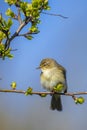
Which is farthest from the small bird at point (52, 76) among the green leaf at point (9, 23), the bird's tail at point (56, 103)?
the green leaf at point (9, 23)

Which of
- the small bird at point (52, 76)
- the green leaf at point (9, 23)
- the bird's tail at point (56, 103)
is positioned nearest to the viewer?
the green leaf at point (9, 23)

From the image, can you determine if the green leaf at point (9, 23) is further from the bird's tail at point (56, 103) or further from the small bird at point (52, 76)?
the bird's tail at point (56, 103)

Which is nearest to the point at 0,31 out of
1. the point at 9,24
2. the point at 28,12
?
the point at 9,24

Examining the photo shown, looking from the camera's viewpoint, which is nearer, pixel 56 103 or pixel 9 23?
pixel 9 23

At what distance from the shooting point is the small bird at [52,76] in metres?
5.26

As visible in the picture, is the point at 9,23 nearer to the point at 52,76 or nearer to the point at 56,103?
the point at 52,76

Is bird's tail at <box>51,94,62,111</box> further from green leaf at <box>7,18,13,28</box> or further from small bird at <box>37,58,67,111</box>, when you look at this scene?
green leaf at <box>7,18,13,28</box>

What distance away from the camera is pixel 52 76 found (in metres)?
5.36

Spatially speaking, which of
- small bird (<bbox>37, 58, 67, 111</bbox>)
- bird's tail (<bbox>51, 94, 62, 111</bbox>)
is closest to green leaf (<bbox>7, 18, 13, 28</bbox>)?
small bird (<bbox>37, 58, 67, 111</bbox>)

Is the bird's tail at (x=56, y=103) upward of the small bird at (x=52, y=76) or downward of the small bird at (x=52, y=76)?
downward

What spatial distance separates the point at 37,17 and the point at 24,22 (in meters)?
0.20

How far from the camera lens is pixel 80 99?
119 inches

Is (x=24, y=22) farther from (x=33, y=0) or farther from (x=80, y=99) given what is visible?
(x=80, y=99)

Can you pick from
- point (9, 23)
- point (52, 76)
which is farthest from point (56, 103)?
point (9, 23)
